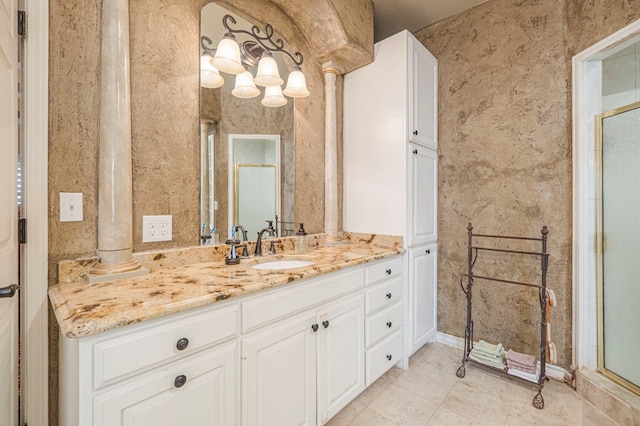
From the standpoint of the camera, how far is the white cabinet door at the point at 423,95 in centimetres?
217

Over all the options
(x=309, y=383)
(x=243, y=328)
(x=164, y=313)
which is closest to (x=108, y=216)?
(x=164, y=313)

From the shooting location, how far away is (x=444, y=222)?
2.54m

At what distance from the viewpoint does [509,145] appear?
2223mm

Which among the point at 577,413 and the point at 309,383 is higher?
the point at 309,383

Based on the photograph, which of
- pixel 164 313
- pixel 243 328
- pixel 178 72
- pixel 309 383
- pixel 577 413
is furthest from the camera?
pixel 577 413

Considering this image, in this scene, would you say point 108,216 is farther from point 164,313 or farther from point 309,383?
point 309,383

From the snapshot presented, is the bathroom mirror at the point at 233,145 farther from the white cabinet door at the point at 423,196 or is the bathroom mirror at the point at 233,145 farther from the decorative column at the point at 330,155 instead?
the white cabinet door at the point at 423,196

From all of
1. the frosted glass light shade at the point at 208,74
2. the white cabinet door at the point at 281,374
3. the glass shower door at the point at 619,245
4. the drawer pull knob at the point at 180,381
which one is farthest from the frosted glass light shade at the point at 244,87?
the glass shower door at the point at 619,245

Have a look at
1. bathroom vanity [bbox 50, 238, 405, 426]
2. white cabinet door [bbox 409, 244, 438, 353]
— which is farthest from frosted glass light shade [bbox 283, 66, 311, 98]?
white cabinet door [bbox 409, 244, 438, 353]

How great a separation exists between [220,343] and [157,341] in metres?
0.23

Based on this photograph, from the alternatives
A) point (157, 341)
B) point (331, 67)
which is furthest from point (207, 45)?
point (157, 341)

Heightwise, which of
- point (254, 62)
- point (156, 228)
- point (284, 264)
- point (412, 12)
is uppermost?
point (412, 12)

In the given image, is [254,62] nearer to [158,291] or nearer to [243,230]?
[243,230]

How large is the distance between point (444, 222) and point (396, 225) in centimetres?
63
